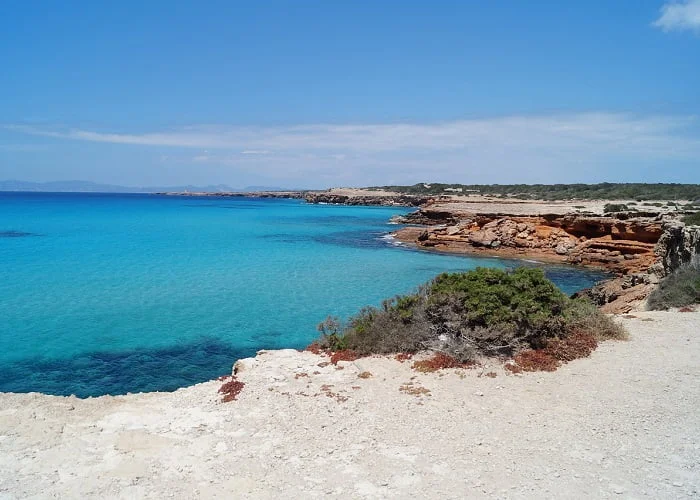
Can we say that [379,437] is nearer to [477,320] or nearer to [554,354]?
[477,320]

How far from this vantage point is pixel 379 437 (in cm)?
702

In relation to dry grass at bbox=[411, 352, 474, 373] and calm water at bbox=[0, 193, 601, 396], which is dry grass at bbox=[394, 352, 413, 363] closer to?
dry grass at bbox=[411, 352, 474, 373]

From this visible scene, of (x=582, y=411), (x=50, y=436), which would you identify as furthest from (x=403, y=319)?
(x=50, y=436)

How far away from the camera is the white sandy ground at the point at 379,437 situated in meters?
5.85

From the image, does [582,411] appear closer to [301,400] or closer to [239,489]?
[301,400]

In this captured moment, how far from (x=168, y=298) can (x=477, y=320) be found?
15135mm

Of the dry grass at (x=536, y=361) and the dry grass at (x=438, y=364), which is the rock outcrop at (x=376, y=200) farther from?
the dry grass at (x=438, y=364)

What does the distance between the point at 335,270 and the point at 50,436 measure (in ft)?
72.0

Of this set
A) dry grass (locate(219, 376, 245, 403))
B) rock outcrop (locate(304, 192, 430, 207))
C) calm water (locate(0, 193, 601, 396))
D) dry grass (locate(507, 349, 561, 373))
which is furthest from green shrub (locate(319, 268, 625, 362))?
rock outcrop (locate(304, 192, 430, 207))

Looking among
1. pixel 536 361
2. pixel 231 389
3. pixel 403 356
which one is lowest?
pixel 231 389

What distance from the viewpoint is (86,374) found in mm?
12758

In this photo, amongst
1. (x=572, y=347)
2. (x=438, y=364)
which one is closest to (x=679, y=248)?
(x=572, y=347)

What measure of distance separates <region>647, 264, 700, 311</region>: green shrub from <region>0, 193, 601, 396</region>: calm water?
9444 mm

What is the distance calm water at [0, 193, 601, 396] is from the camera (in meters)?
13.4
